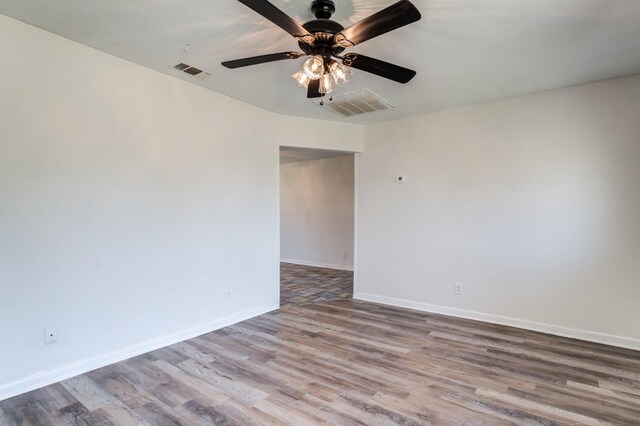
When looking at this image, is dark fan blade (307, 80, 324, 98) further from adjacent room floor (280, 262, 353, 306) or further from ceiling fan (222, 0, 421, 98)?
adjacent room floor (280, 262, 353, 306)

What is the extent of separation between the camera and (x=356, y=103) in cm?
367

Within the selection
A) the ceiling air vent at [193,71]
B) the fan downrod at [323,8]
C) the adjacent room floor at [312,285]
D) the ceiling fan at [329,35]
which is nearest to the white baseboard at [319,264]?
the adjacent room floor at [312,285]

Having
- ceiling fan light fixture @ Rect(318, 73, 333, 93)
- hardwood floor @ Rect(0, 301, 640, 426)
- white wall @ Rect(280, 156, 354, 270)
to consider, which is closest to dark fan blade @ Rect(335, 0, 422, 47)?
ceiling fan light fixture @ Rect(318, 73, 333, 93)

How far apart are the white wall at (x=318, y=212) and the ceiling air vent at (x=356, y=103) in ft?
9.16

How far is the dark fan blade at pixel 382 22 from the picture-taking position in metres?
1.47

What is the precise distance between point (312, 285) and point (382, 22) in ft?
14.7

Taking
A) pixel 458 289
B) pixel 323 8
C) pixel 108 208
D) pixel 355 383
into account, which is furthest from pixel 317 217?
pixel 323 8

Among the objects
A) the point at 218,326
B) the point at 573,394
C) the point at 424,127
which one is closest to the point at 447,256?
the point at 424,127

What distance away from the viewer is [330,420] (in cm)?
198

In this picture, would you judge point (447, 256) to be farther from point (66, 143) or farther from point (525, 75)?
point (66, 143)

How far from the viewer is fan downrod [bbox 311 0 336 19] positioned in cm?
186

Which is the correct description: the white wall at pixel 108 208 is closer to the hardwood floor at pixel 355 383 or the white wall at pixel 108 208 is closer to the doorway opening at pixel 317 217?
the hardwood floor at pixel 355 383

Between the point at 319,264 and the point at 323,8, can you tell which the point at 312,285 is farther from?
the point at 323,8

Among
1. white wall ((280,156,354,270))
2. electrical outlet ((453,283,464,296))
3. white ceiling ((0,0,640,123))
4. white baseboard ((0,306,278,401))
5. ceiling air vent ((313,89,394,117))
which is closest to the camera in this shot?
white ceiling ((0,0,640,123))
